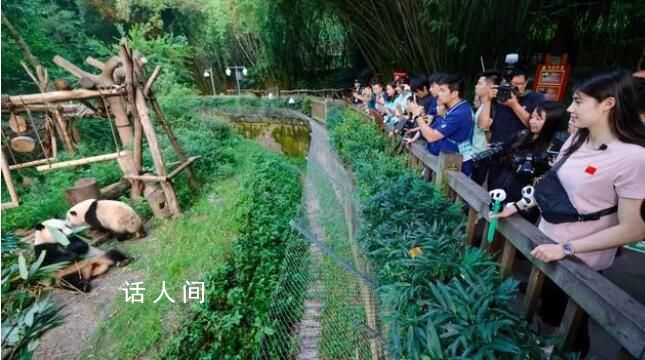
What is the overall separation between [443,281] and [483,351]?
14.8 inches

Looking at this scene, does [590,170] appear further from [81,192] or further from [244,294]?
[81,192]

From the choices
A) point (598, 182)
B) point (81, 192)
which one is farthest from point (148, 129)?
point (598, 182)

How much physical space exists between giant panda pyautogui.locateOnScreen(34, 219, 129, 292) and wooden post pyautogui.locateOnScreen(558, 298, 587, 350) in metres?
4.17

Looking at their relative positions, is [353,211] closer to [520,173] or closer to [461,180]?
[461,180]

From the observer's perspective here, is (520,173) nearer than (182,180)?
Yes

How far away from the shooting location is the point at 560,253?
104 centimetres

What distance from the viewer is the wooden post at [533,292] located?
47.5 inches

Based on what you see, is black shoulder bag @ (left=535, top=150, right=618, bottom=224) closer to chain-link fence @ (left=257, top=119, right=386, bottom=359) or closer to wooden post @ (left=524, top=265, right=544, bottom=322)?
wooden post @ (left=524, top=265, right=544, bottom=322)

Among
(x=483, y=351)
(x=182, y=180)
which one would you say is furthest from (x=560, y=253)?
(x=182, y=180)

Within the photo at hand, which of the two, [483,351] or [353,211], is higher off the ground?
[483,351]

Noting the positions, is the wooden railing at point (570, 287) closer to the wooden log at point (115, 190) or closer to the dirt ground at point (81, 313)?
the dirt ground at point (81, 313)

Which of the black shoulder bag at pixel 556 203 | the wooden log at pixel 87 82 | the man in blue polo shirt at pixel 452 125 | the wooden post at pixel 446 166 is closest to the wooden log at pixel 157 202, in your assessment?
the wooden log at pixel 87 82

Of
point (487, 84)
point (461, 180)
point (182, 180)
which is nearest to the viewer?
point (461, 180)

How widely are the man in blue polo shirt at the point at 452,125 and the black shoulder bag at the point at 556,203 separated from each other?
989 mm
